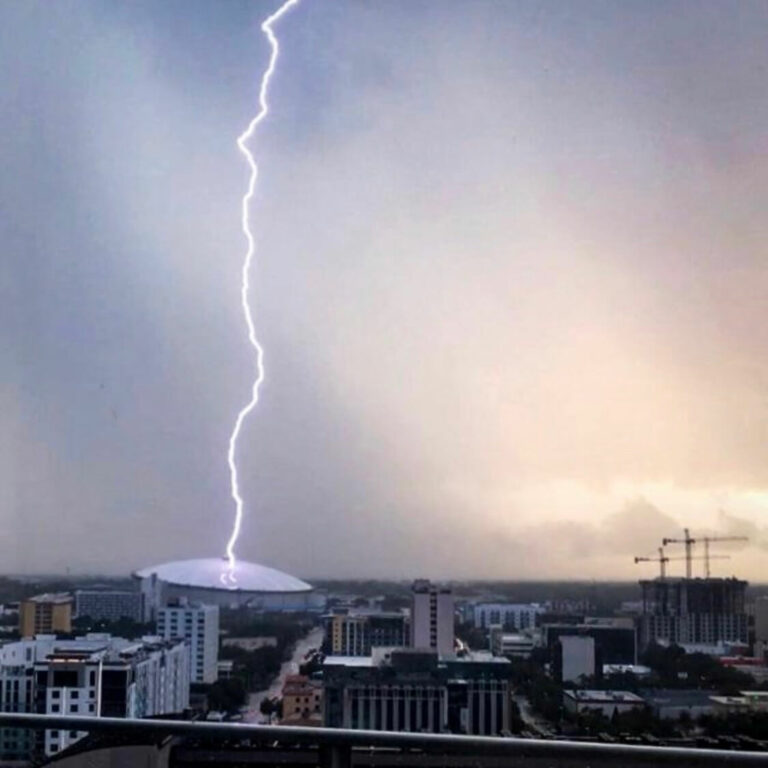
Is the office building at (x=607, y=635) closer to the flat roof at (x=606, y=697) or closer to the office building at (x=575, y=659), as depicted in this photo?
the office building at (x=575, y=659)

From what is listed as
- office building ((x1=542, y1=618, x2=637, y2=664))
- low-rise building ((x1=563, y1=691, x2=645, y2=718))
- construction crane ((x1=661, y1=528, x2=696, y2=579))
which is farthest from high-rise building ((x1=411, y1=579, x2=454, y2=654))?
construction crane ((x1=661, y1=528, x2=696, y2=579))

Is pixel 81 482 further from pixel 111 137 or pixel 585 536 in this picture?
pixel 585 536

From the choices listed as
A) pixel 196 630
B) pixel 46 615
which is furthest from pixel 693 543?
pixel 46 615

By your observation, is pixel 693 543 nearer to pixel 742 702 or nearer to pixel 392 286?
pixel 742 702

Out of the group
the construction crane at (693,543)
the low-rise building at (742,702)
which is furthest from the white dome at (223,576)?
the low-rise building at (742,702)

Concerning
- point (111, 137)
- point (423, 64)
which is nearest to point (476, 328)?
point (423, 64)

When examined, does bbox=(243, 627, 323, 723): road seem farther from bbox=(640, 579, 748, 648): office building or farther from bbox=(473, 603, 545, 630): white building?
bbox=(640, 579, 748, 648): office building
